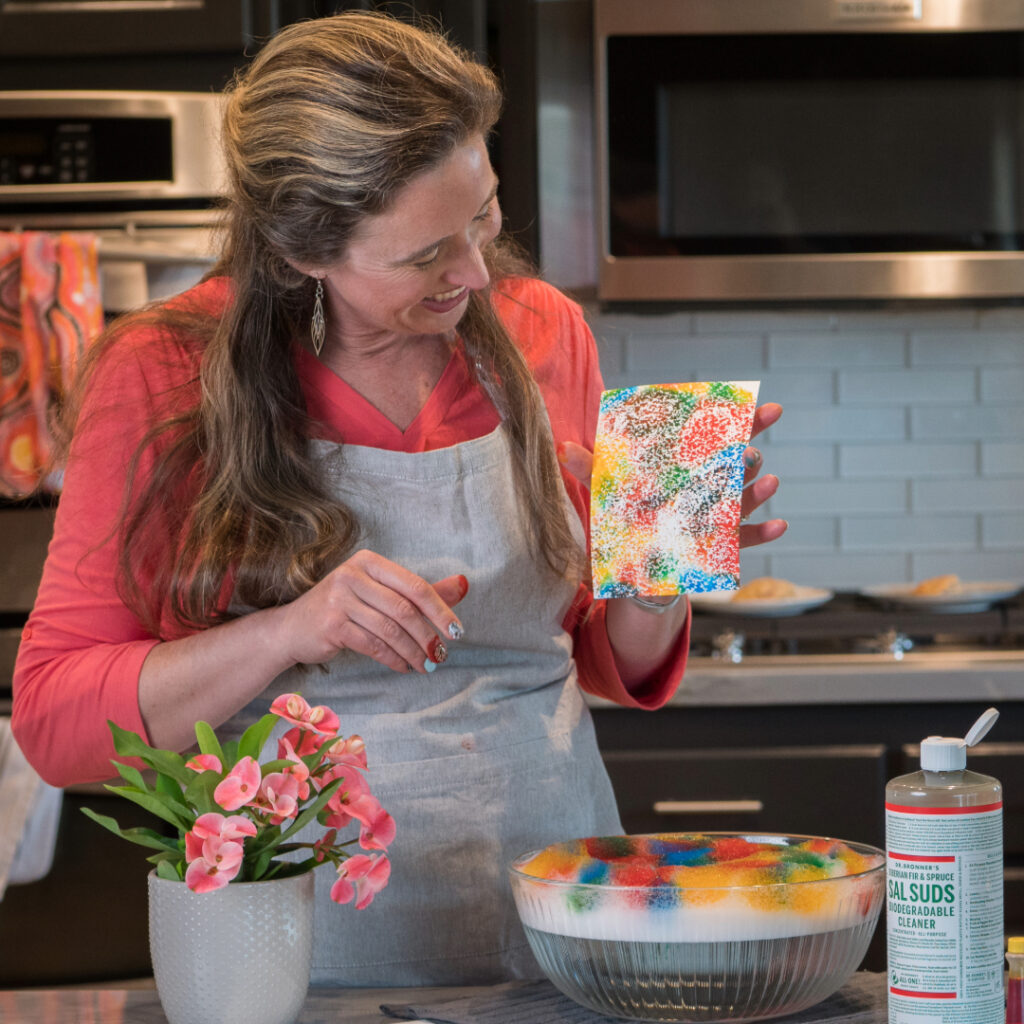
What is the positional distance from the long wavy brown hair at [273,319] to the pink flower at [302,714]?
0.26 meters

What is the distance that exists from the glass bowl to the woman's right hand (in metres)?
0.19

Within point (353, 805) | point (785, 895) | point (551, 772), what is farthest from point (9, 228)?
point (785, 895)

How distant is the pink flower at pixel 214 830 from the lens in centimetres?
87

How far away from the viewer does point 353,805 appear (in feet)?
3.06

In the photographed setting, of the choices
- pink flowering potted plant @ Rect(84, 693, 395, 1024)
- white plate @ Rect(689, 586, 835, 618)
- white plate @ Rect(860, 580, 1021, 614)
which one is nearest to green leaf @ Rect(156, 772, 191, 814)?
pink flowering potted plant @ Rect(84, 693, 395, 1024)

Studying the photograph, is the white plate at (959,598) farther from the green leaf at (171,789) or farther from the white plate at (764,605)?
the green leaf at (171,789)

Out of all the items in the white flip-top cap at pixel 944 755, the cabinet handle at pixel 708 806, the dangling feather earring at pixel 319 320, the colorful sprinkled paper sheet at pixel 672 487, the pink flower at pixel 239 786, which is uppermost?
the dangling feather earring at pixel 319 320

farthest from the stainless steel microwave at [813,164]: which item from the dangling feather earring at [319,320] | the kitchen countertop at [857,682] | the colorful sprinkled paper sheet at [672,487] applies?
the colorful sprinkled paper sheet at [672,487]

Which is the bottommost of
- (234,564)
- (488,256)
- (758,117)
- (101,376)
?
(234,564)

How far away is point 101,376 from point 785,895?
738 mm

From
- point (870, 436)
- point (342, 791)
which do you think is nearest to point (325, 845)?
point (342, 791)

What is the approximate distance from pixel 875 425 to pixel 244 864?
2033 millimetres

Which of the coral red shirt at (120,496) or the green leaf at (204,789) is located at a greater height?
the coral red shirt at (120,496)

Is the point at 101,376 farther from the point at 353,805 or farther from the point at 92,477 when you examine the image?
the point at 353,805
